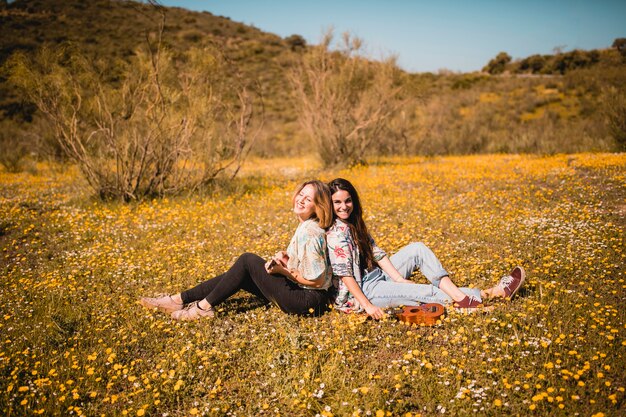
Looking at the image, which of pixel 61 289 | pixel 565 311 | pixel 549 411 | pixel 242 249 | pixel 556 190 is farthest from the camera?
pixel 556 190

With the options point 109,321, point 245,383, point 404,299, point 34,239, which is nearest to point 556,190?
point 404,299

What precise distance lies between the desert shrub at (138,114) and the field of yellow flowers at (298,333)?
1.98 m

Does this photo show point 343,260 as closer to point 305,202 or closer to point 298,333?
point 305,202

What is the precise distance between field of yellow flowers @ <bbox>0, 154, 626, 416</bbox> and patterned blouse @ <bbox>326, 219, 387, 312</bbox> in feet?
0.62

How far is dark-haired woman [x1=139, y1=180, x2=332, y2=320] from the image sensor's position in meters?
3.71

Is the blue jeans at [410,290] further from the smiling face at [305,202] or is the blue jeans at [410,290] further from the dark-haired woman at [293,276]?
the smiling face at [305,202]

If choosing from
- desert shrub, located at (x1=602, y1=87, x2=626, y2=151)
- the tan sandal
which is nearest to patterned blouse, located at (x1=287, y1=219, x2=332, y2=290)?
the tan sandal

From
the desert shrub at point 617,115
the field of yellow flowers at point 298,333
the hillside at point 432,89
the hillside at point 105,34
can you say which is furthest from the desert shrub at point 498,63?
the field of yellow flowers at point 298,333

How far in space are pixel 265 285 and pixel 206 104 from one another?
692 cm

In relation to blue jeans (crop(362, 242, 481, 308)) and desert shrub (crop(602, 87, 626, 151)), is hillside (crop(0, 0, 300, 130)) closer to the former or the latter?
desert shrub (crop(602, 87, 626, 151))

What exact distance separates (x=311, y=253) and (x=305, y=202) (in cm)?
54

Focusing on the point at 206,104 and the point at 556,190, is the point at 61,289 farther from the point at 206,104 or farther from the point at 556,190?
the point at 556,190

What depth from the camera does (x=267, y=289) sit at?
3980 mm

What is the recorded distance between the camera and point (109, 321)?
409 centimetres
